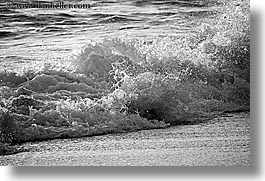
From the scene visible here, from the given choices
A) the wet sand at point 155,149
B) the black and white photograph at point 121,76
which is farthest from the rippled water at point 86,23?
the wet sand at point 155,149

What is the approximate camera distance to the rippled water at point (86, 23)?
3783mm

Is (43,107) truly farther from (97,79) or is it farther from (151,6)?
(151,6)

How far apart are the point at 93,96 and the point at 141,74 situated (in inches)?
10.1

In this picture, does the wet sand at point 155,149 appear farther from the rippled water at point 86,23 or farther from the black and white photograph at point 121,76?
the rippled water at point 86,23

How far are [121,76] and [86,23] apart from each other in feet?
1.03

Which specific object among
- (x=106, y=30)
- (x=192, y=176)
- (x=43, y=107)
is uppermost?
(x=106, y=30)

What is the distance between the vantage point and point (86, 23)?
381 cm

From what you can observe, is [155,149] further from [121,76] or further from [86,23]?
[86,23]

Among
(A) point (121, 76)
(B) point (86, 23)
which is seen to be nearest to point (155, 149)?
(A) point (121, 76)

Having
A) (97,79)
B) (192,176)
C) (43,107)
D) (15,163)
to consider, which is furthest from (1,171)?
(192,176)

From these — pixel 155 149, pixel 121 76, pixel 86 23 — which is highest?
pixel 86 23

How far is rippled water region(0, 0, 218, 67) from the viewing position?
149 inches

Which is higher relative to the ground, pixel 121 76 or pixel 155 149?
pixel 121 76

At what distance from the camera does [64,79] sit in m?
3.79
